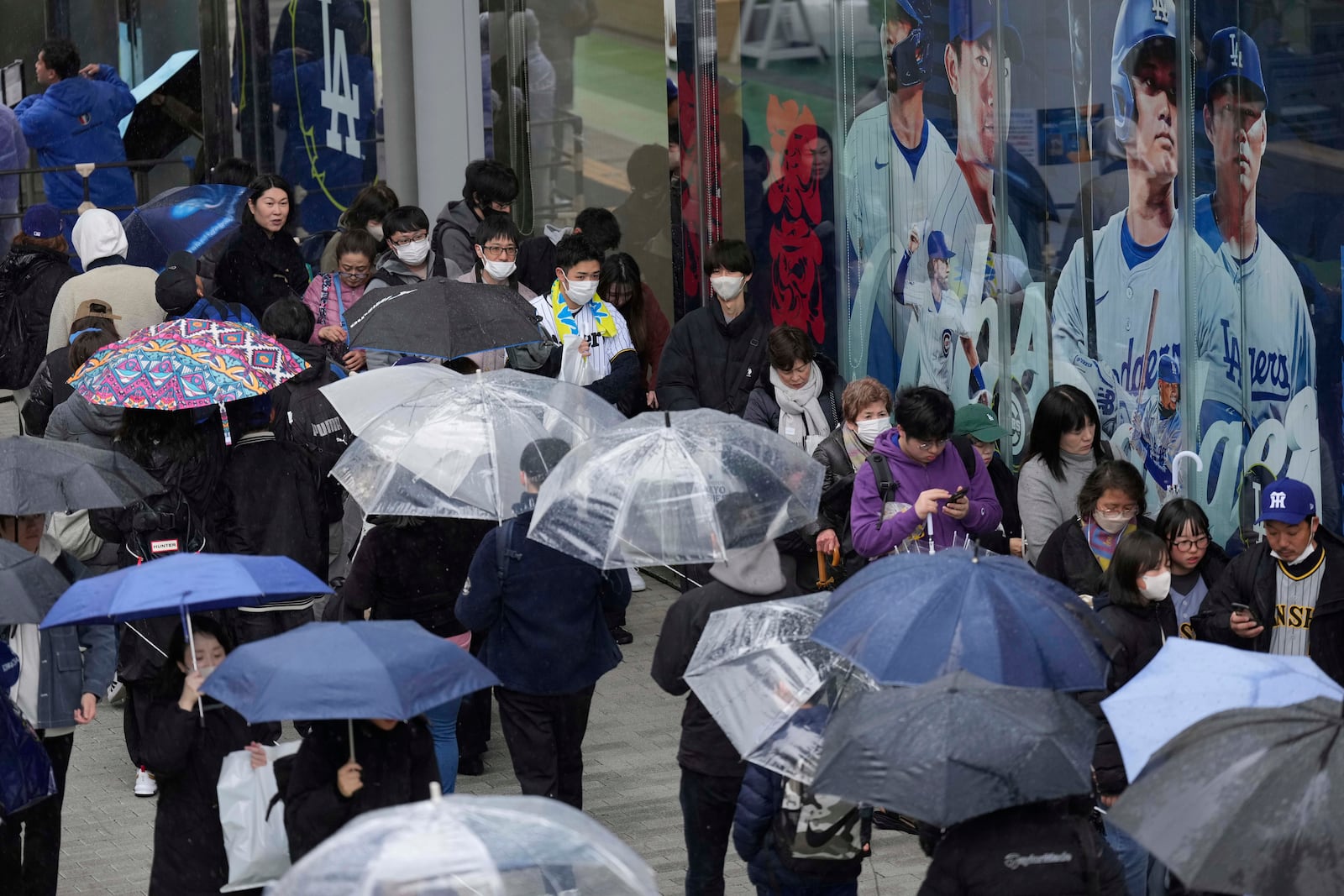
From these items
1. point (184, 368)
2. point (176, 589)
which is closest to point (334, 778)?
point (176, 589)

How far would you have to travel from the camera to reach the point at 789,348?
9352 millimetres

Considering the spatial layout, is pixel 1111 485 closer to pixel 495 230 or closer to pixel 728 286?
pixel 728 286

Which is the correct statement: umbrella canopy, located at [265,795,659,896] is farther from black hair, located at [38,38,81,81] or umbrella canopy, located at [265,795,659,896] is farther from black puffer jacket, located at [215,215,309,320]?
black hair, located at [38,38,81,81]

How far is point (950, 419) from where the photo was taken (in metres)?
7.84

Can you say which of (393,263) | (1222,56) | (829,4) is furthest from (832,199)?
(1222,56)

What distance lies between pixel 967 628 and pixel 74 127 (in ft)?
43.6

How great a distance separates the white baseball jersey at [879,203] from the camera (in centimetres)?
1067

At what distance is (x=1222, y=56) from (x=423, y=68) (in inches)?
390

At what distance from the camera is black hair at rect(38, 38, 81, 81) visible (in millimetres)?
15844

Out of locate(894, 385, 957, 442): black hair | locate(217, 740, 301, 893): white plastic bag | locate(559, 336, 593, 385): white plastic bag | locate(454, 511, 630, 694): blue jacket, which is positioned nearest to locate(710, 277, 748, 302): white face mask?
locate(559, 336, 593, 385): white plastic bag

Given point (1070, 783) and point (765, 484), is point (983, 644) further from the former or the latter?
point (765, 484)

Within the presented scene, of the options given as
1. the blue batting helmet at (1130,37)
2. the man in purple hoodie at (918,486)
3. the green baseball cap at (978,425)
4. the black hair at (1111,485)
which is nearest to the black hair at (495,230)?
the green baseball cap at (978,425)

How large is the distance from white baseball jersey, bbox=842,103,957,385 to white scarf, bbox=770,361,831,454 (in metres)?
1.67

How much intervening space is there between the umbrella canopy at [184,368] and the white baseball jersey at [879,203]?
4.11 meters
